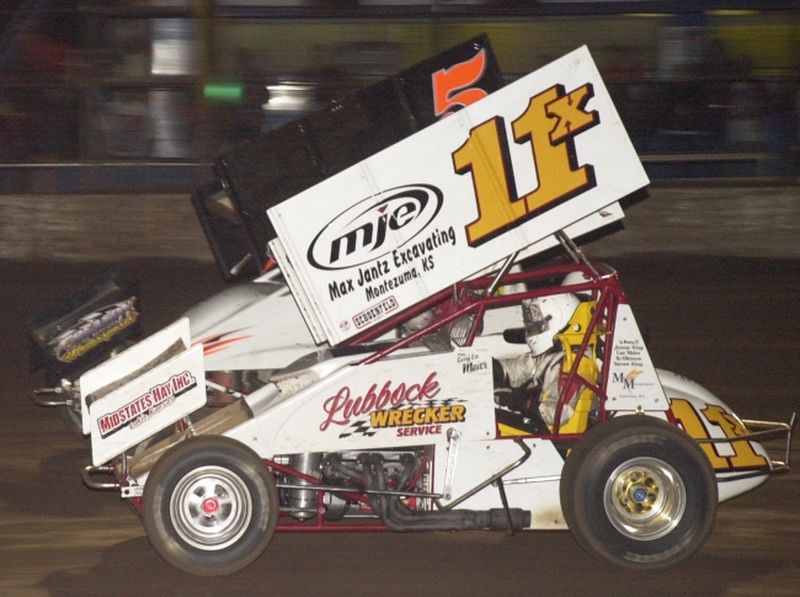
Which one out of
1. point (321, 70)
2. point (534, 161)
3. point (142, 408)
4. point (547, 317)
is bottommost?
point (142, 408)

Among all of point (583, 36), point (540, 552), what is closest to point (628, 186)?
point (540, 552)

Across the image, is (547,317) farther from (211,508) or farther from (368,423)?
(211,508)

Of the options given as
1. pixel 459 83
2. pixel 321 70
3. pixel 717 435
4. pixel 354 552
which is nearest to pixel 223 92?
pixel 321 70

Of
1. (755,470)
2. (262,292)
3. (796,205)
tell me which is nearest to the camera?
(755,470)

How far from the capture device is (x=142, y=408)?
5.38 metres

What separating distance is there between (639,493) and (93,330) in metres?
3.04

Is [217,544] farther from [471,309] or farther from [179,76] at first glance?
[179,76]

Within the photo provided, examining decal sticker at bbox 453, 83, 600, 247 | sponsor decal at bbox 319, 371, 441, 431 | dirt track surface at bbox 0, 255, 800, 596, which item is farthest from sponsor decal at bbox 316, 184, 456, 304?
dirt track surface at bbox 0, 255, 800, 596

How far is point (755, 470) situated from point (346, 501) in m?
1.89

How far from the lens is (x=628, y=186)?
5.29 meters

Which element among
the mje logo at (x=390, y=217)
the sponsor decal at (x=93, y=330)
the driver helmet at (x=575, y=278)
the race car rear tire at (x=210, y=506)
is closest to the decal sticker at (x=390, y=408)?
the race car rear tire at (x=210, y=506)

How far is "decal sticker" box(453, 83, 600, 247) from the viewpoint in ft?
17.1

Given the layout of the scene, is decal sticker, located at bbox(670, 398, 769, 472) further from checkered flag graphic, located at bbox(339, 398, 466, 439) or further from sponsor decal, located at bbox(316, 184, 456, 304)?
sponsor decal, located at bbox(316, 184, 456, 304)

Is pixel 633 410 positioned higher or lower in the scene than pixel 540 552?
higher
